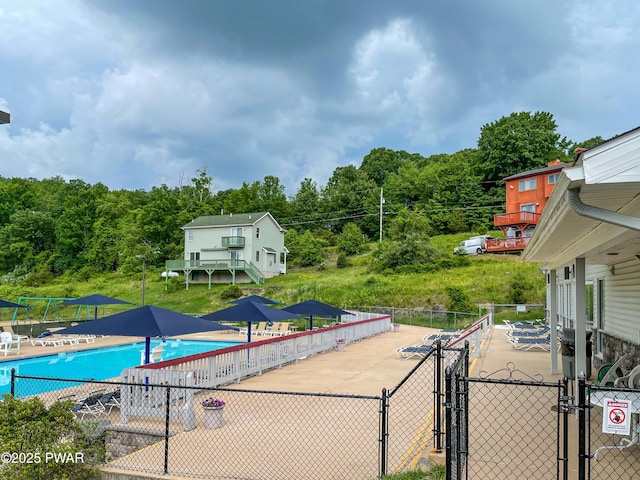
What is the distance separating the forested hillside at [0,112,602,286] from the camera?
2367 inches

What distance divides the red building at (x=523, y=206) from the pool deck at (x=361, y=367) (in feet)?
76.5

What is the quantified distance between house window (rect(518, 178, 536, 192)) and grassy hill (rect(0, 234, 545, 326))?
23.6 ft

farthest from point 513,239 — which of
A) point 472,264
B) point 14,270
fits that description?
point 14,270

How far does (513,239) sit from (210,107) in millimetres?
27405

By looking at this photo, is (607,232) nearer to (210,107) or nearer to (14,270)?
(210,107)

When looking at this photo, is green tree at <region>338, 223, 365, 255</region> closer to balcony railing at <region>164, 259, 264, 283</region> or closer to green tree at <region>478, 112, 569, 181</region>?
balcony railing at <region>164, 259, 264, 283</region>

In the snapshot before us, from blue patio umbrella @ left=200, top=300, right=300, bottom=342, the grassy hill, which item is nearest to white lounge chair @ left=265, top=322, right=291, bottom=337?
the grassy hill

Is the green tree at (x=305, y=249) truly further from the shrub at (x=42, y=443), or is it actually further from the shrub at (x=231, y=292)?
the shrub at (x=42, y=443)

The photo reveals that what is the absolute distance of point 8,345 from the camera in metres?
21.0

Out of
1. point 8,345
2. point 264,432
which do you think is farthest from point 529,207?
point 264,432

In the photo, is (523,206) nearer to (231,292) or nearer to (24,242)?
(231,292)

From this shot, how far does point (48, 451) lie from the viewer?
6.30 meters

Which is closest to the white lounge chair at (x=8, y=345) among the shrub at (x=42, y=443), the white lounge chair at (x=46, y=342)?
the white lounge chair at (x=46, y=342)

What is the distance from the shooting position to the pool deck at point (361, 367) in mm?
12695
